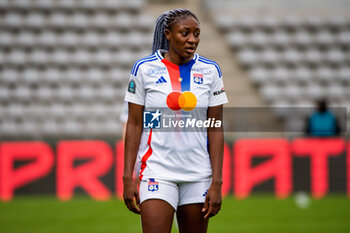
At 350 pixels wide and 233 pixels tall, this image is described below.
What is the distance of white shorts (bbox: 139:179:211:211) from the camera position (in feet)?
10.2

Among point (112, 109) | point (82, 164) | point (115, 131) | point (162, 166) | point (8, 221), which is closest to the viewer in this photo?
point (162, 166)

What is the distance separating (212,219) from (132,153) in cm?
518

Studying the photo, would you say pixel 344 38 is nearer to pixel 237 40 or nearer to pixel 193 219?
pixel 237 40

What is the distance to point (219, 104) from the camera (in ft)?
10.8

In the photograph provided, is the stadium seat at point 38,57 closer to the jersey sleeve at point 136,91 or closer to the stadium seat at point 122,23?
the stadium seat at point 122,23

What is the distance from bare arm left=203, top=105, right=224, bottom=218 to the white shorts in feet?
0.22

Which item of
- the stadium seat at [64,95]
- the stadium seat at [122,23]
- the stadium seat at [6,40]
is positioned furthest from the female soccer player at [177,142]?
the stadium seat at [6,40]

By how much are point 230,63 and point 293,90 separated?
218 centimetres

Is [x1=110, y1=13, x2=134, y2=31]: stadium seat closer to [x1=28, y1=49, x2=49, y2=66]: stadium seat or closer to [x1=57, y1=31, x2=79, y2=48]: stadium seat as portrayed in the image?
[x1=57, y1=31, x2=79, y2=48]: stadium seat

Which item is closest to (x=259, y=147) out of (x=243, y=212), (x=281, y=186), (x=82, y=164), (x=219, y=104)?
(x=281, y=186)

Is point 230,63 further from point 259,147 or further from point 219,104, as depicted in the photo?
point 219,104

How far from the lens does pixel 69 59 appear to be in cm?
1539

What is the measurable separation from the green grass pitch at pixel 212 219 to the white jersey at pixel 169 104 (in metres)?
4.00

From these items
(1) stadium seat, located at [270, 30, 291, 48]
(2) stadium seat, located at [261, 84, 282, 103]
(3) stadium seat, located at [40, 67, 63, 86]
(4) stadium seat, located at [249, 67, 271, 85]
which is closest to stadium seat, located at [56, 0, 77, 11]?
(3) stadium seat, located at [40, 67, 63, 86]
